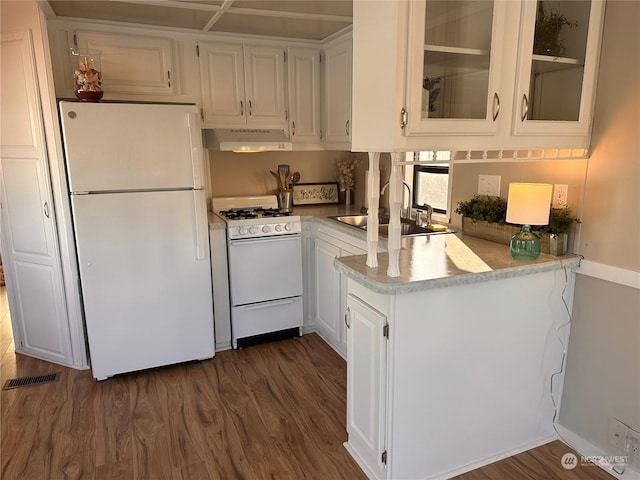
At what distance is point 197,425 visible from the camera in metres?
2.40

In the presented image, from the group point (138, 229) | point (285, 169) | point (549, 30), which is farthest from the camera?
point (285, 169)

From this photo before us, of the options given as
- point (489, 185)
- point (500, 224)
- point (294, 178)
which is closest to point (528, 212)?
point (500, 224)

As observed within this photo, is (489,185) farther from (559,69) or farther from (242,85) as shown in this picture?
(242,85)

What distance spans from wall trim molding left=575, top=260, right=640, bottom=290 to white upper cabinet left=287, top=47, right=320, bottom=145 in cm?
217

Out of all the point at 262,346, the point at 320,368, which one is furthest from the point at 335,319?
the point at 262,346

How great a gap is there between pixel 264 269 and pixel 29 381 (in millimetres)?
1654

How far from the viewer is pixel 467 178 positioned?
265 centimetres

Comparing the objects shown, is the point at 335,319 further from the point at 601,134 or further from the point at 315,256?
the point at 601,134

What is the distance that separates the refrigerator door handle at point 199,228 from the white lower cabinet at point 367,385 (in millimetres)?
1271

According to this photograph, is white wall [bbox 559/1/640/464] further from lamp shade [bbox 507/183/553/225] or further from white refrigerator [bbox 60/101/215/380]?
white refrigerator [bbox 60/101/215/380]

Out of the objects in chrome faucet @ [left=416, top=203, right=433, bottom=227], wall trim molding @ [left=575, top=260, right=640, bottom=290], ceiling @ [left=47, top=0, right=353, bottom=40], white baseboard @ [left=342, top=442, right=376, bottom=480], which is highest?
ceiling @ [left=47, top=0, right=353, bottom=40]

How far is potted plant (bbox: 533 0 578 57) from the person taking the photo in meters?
1.76

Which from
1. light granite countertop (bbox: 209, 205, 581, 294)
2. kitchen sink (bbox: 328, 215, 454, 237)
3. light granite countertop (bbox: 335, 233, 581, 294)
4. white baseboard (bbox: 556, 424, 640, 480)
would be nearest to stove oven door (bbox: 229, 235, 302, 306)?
kitchen sink (bbox: 328, 215, 454, 237)

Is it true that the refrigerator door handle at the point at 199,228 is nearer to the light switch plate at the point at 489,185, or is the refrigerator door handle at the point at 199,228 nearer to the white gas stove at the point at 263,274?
the white gas stove at the point at 263,274
